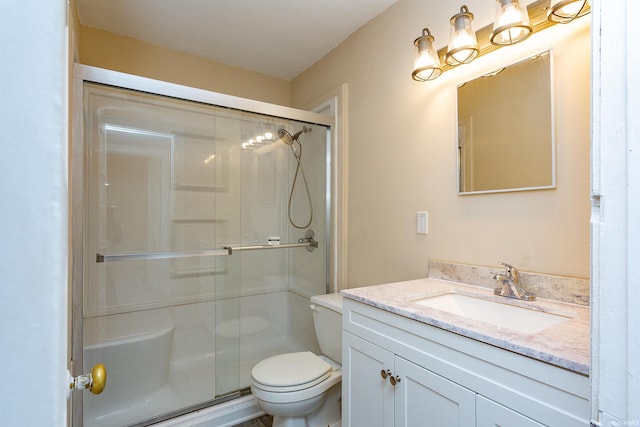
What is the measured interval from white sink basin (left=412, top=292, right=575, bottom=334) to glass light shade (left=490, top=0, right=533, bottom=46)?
0.99 m

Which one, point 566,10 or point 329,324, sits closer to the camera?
point 566,10

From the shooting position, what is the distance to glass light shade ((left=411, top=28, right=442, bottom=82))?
1450mm

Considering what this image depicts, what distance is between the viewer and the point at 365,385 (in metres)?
1.21

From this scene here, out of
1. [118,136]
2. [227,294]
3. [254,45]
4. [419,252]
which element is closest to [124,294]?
[227,294]

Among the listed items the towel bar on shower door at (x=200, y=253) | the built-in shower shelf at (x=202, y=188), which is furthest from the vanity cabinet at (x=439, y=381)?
the built-in shower shelf at (x=202, y=188)

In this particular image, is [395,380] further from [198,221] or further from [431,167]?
[198,221]

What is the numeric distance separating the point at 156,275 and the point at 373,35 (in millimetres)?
2016

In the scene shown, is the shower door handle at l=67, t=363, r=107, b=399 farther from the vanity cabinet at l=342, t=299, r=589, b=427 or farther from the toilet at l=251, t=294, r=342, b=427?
the toilet at l=251, t=294, r=342, b=427

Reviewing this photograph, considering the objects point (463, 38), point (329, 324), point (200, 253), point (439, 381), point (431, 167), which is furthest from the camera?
point (200, 253)

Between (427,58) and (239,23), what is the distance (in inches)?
49.2

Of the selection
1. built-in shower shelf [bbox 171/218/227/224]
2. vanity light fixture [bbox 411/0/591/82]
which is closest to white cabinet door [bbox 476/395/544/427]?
vanity light fixture [bbox 411/0/591/82]

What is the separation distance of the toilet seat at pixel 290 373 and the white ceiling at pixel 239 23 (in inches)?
78.9

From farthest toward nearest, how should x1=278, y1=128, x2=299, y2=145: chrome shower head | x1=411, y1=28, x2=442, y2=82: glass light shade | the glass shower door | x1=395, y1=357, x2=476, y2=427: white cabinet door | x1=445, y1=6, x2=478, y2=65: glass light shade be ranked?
x1=278, y1=128, x2=299, y2=145: chrome shower head → the glass shower door → x1=411, y1=28, x2=442, y2=82: glass light shade → x1=445, y1=6, x2=478, y2=65: glass light shade → x1=395, y1=357, x2=476, y2=427: white cabinet door

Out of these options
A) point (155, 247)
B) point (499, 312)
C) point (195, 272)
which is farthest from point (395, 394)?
point (155, 247)
